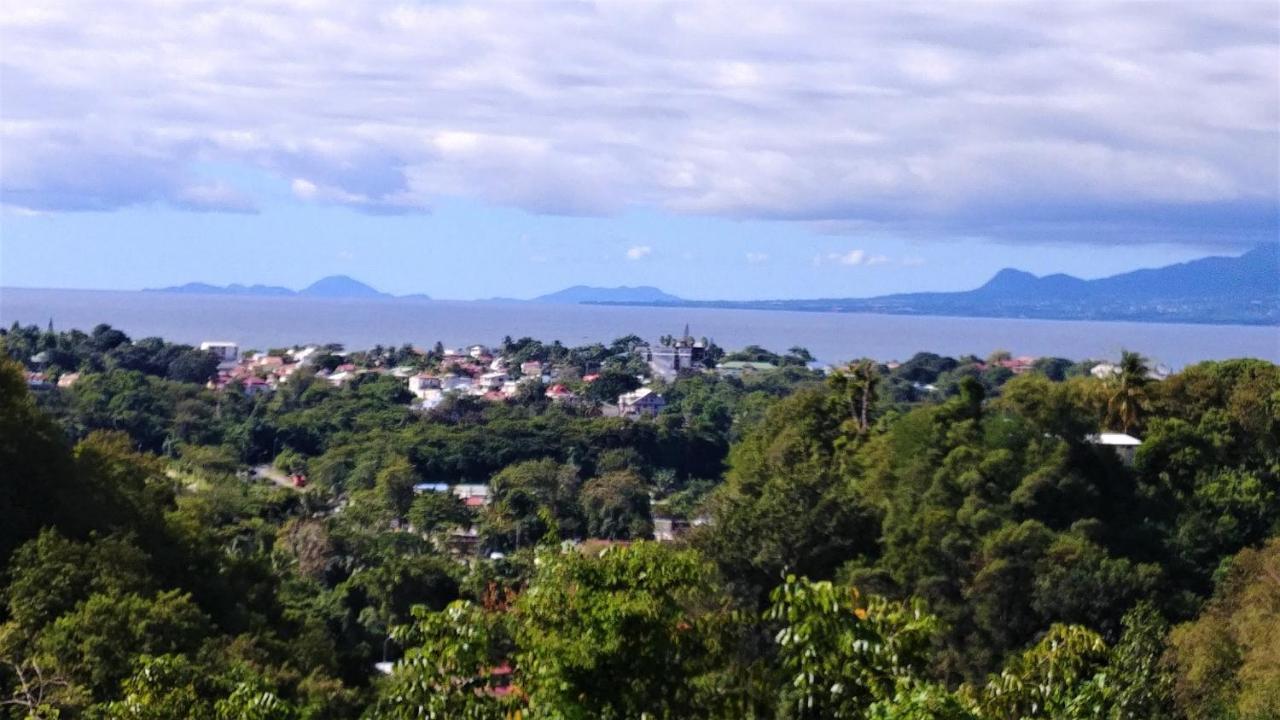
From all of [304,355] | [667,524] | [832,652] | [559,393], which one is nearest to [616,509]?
[667,524]

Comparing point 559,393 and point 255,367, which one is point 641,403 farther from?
point 255,367

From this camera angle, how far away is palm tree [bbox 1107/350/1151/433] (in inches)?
914

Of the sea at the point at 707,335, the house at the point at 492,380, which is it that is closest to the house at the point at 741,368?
the house at the point at 492,380

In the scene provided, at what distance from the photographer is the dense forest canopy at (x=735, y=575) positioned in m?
5.74

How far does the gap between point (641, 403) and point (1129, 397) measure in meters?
42.9

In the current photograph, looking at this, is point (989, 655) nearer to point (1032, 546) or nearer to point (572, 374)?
point (1032, 546)

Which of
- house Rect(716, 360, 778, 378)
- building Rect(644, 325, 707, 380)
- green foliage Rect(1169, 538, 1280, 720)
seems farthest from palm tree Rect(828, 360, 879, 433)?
building Rect(644, 325, 707, 380)

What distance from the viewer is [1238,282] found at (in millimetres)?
186375

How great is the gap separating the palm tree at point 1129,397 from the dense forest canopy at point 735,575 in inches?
1.7

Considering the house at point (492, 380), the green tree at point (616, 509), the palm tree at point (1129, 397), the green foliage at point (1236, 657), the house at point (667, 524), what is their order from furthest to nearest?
the house at point (492, 380), the green tree at point (616, 509), the house at point (667, 524), the palm tree at point (1129, 397), the green foliage at point (1236, 657)

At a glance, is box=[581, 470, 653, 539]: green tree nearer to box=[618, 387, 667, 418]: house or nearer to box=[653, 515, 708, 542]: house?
box=[653, 515, 708, 542]: house

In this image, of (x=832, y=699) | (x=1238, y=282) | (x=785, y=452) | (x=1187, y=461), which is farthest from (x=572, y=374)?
(x=1238, y=282)

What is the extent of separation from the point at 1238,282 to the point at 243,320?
116m

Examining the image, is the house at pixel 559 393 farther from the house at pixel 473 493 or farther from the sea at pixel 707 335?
the sea at pixel 707 335
